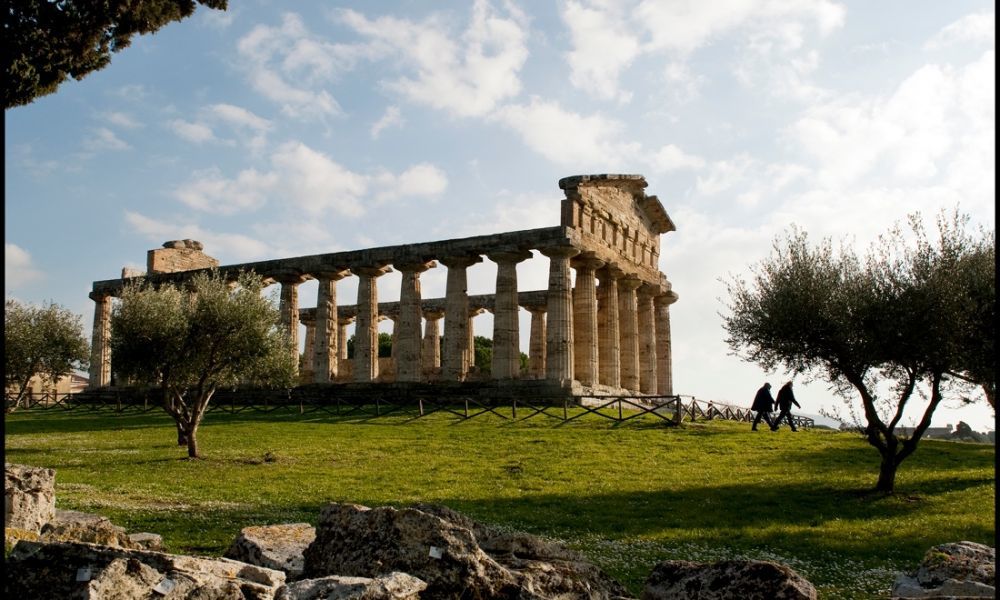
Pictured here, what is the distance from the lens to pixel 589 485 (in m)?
20.1

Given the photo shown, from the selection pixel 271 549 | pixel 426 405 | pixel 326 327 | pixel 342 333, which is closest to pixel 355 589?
pixel 271 549

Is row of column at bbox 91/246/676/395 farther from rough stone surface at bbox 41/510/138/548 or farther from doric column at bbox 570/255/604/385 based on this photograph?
rough stone surface at bbox 41/510/138/548

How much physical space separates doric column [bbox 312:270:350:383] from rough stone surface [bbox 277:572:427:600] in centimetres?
4089

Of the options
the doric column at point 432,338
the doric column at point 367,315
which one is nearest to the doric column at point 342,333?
the doric column at point 432,338

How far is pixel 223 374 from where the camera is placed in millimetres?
27844

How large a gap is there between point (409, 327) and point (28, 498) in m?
35.2

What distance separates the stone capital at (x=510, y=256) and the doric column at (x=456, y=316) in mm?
1495

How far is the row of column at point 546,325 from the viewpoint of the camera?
42125mm

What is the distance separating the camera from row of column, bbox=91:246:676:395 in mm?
42125

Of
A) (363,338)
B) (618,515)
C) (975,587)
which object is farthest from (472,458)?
(363,338)

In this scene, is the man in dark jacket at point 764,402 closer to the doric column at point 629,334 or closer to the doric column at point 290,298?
the doric column at point 629,334

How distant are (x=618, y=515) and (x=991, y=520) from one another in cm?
706

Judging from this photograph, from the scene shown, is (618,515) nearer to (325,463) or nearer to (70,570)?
(325,463)

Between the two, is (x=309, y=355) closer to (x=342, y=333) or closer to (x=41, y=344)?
(x=342, y=333)
